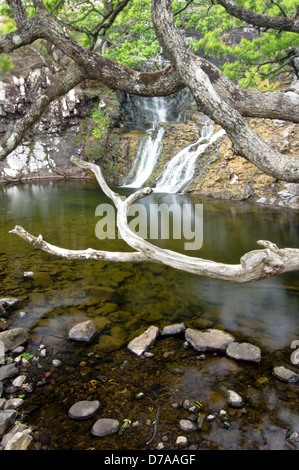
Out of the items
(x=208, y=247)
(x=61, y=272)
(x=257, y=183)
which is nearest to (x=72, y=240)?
(x=61, y=272)

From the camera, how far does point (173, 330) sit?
3961 mm

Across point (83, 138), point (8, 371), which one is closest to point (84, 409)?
point (8, 371)

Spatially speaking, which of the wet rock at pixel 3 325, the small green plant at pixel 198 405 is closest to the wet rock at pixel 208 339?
the small green plant at pixel 198 405

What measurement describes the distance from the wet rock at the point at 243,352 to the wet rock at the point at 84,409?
1.68 m

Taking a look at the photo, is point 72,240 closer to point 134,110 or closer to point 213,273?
point 213,273

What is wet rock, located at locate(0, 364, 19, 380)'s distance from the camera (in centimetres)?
316

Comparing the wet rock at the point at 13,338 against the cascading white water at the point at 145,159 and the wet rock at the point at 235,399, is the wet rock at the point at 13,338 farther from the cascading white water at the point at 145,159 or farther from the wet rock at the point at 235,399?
the cascading white water at the point at 145,159

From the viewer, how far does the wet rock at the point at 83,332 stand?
12.6 feet

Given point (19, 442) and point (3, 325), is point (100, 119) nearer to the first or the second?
point (3, 325)

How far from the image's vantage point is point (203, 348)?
3611 millimetres

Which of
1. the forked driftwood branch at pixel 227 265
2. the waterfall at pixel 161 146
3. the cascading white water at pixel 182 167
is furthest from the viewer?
the waterfall at pixel 161 146

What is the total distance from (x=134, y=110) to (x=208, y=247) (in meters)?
17.4

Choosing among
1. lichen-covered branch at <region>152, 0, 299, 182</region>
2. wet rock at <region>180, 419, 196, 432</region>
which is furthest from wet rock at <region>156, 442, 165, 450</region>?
lichen-covered branch at <region>152, 0, 299, 182</region>

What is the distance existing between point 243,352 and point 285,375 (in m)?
0.50
